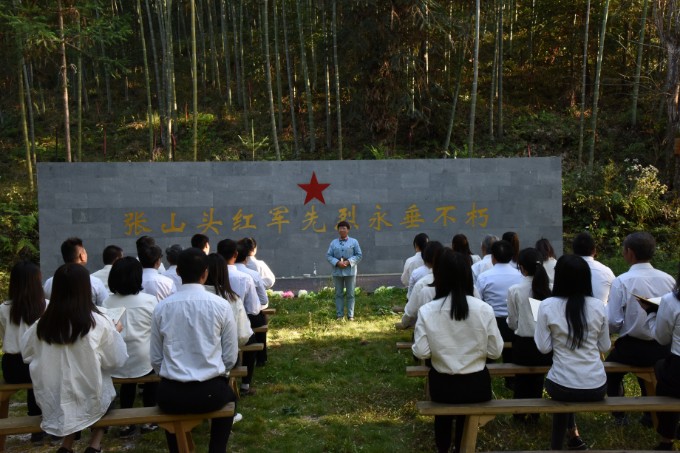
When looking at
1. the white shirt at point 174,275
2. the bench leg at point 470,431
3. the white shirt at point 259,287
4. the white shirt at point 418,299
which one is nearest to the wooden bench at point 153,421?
the bench leg at point 470,431

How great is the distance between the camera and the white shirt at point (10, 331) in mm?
3512

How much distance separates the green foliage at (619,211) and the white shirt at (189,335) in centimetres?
878

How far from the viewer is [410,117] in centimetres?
1471

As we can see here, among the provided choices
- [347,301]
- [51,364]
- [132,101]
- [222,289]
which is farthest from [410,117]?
[51,364]

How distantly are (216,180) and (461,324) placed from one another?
6445 mm

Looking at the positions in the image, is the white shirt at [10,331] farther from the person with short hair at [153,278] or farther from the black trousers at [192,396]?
the black trousers at [192,396]

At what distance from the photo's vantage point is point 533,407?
316 centimetres

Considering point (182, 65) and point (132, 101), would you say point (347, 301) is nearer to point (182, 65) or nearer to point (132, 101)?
point (132, 101)

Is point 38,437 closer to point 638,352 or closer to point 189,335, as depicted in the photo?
point 189,335

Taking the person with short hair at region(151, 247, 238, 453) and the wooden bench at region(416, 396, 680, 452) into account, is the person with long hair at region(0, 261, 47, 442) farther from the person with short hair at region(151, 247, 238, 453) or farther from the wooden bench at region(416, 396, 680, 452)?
the wooden bench at region(416, 396, 680, 452)

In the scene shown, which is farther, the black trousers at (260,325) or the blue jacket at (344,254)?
the blue jacket at (344,254)

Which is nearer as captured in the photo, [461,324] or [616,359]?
[461,324]

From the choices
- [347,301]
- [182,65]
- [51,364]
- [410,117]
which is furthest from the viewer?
[182,65]

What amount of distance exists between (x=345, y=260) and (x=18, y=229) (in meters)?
6.17
